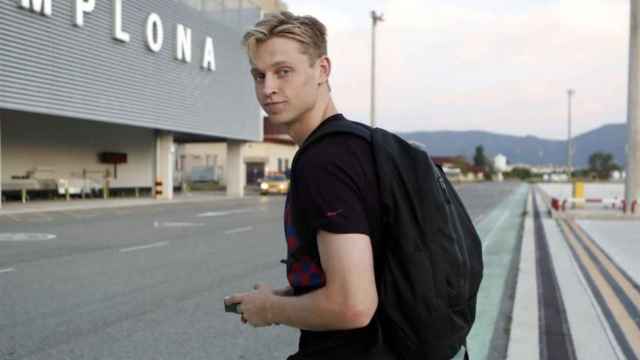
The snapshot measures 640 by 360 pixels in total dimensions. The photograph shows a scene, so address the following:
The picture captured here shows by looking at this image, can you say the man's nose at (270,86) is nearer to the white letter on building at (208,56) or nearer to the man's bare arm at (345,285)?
the man's bare arm at (345,285)

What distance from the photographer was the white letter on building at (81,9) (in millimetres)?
23922

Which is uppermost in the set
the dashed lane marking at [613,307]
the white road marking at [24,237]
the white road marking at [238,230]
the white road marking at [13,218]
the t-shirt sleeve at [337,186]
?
the t-shirt sleeve at [337,186]

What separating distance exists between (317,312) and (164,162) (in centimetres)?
3320

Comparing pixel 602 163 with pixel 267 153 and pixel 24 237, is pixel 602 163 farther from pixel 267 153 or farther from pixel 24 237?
pixel 24 237

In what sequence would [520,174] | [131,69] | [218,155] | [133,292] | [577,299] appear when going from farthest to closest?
[520,174]
[218,155]
[131,69]
[133,292]
[577,299]

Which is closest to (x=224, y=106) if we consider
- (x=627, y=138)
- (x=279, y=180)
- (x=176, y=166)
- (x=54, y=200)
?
(x=279, y=180)

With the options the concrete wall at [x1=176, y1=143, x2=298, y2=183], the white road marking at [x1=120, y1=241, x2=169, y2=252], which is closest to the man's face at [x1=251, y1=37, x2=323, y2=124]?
the white road marking at [x1=120, y1=241, x2=169, y2=252]

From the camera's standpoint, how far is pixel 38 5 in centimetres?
2211

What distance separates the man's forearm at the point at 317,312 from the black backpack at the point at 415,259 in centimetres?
8

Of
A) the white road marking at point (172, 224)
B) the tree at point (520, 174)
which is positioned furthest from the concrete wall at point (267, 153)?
the tree at point (520, 174)

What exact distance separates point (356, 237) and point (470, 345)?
3904 millimetres

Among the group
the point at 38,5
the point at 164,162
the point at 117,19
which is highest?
the point at 117,19

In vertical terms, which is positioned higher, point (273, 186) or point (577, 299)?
point (273, 186)

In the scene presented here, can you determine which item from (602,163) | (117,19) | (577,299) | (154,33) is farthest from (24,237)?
(602,163)
